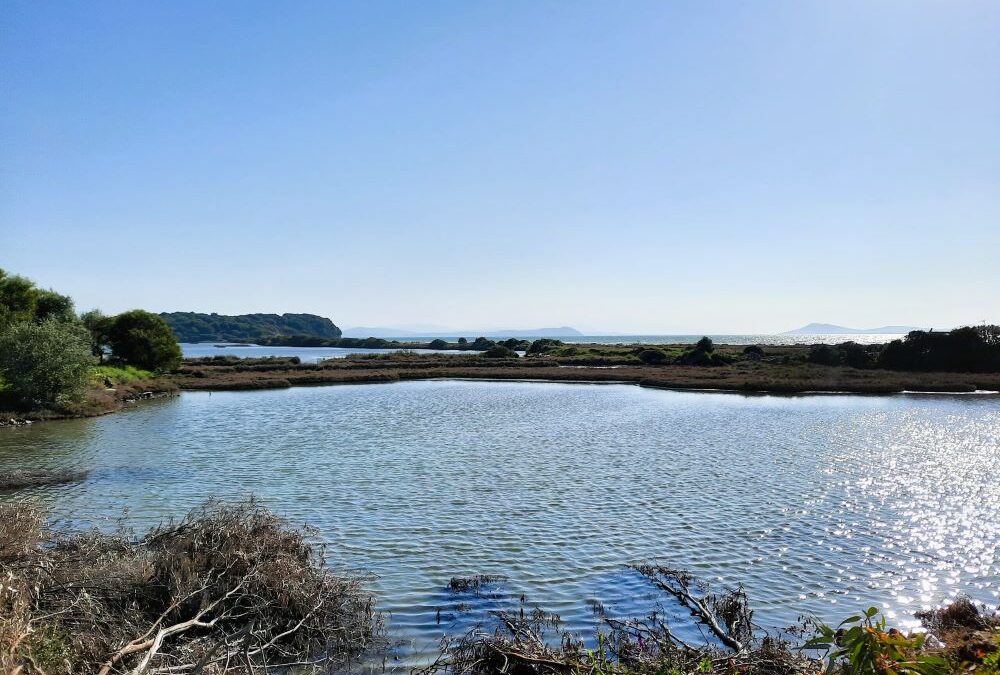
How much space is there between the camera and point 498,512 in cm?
1706

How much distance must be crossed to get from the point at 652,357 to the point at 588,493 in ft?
245

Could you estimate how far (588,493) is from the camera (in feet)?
62.8

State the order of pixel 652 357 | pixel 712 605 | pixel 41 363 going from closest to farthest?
1. pixel 712 605
2. pixel 41 363
3. pixel 652 357

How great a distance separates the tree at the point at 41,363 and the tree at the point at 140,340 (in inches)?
1101

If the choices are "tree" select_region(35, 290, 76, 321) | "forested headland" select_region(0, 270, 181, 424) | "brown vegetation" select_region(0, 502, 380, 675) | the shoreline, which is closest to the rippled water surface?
"brown vegetation" select_region(0, 502, 380, 675)

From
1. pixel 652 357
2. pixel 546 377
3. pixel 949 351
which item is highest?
pixel 949 351

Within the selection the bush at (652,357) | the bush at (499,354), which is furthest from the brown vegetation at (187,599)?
the bush at (499,354)

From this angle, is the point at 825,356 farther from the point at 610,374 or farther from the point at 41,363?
the point at 41,363

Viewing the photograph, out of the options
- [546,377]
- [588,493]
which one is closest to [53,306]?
[546,377]

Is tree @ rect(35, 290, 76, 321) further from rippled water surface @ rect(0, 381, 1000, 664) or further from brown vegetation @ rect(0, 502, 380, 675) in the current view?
brown vegetation @ rect(0, 502, 380, 675)

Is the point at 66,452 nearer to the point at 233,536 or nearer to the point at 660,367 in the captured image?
the point at 233,536

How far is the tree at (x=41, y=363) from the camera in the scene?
3703cm

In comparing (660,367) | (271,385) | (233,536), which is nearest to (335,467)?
(233,536)

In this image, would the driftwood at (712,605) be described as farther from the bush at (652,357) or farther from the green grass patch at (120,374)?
the bush at (652,357)
